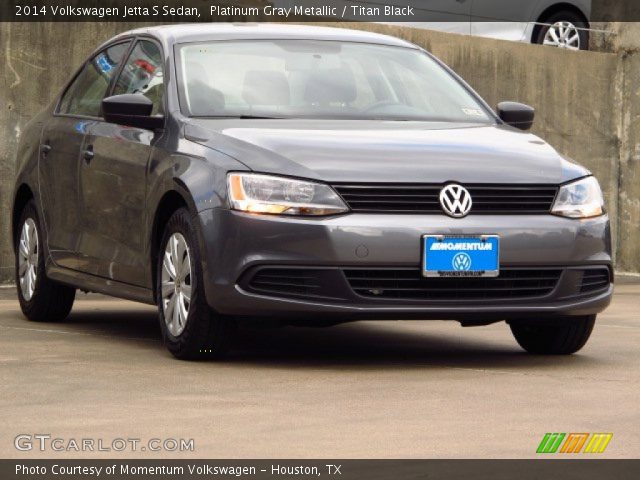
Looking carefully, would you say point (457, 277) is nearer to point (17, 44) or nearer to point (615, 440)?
point (615, 440)

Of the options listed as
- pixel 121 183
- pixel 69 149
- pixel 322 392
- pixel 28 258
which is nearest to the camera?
pixel 322 392

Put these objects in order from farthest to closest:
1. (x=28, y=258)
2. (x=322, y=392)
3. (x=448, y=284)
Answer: (x=28, y=258)
(x=448, y=284)
(x=322, y=392)

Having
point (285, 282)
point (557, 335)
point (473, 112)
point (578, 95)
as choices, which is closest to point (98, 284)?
point (285, 282)

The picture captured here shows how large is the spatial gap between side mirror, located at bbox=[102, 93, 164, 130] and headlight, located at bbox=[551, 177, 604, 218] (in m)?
1.98

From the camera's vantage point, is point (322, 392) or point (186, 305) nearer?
point (322, 392)

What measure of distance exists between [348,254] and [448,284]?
52cm

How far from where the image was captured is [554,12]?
19.5m

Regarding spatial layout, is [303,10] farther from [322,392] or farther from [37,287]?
[322,392]

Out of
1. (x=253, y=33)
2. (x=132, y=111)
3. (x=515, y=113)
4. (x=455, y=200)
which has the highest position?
(x=253, y=33)

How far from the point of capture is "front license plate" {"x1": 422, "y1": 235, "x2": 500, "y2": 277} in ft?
25.5

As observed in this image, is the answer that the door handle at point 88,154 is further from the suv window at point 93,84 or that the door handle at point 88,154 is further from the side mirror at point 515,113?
the side mirror at point 515,113

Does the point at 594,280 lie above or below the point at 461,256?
below

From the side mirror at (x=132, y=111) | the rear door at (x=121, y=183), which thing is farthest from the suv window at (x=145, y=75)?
the side mirror at (x=132, y=111)
